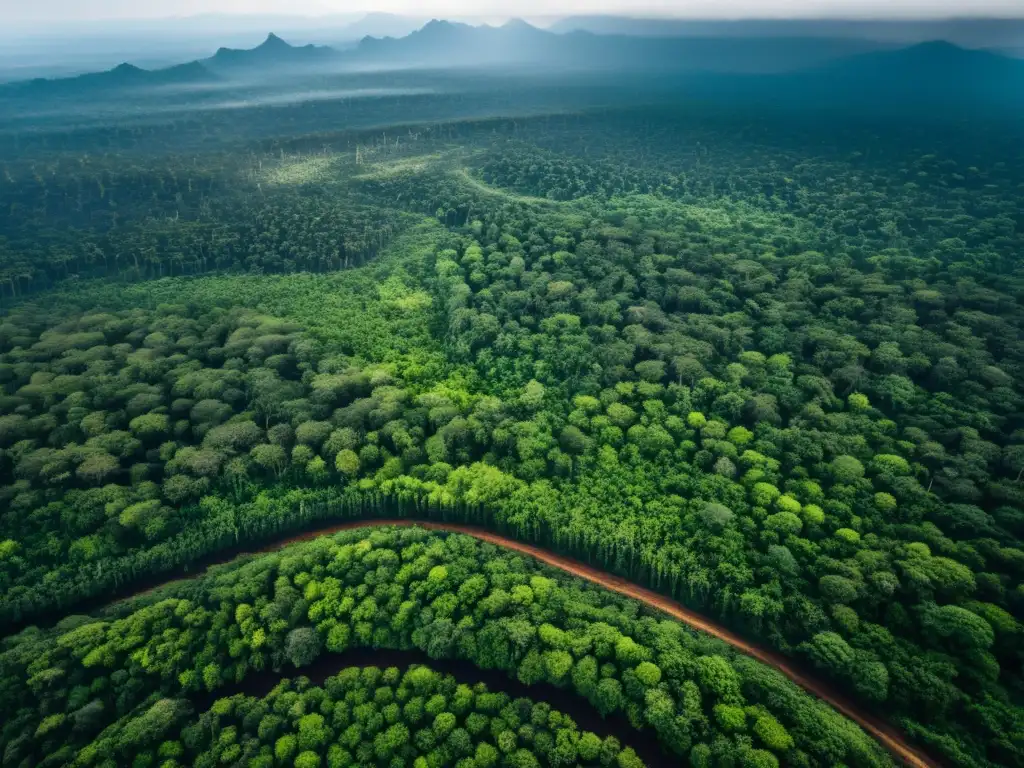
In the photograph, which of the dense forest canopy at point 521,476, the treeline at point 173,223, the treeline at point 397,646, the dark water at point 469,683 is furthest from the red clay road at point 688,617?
the treeline at point 173,223

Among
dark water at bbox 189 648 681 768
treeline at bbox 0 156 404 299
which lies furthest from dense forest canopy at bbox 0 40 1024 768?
treeline at bbox 0 156 404 299

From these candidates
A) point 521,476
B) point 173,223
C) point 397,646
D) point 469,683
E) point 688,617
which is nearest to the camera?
point 469,683

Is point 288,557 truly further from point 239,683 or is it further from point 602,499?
point 602,499

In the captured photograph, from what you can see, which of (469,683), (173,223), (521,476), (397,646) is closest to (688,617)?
(469,683)

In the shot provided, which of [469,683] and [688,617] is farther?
[688,617]

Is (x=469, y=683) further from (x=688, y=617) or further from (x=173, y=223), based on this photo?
(x=173, y=223)

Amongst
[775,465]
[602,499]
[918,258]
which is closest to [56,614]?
[602,499]
